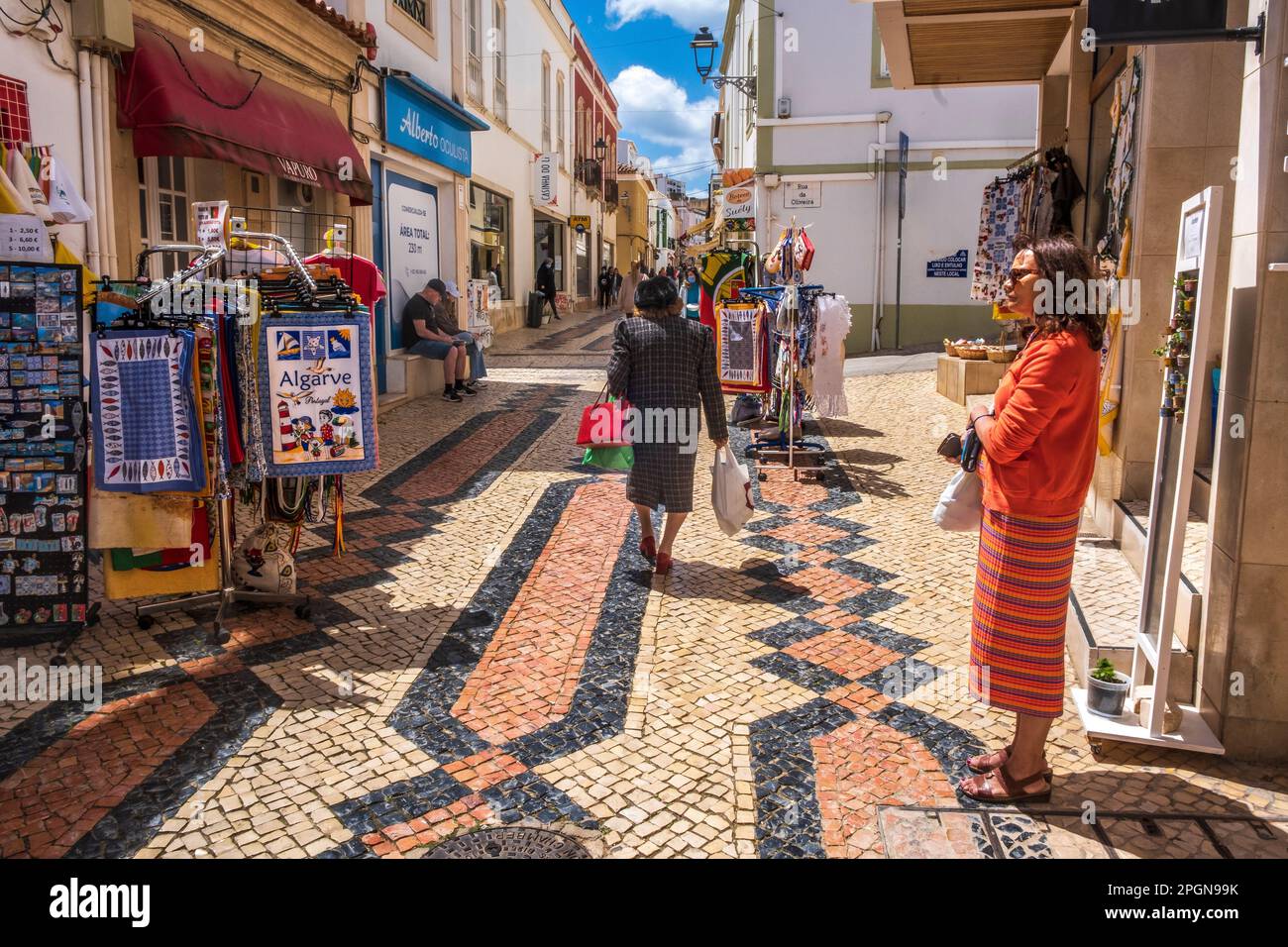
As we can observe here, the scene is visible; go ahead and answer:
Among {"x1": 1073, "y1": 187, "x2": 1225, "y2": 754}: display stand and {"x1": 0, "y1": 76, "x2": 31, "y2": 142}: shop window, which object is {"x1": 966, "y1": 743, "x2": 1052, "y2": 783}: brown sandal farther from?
{"x1": 0, "y1": 76, "x2": 31, "y2": 142}: shop window

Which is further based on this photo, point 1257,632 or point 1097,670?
point 1097,670

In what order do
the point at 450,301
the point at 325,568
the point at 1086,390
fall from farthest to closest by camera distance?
the point at 450,301, the point at 325,568, the point at 1086,390

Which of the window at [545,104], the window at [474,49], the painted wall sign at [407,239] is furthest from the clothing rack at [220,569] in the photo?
the window at [545,104]

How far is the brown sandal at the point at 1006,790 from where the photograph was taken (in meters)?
3.14

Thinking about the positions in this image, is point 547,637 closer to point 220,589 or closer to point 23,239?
point 220,589

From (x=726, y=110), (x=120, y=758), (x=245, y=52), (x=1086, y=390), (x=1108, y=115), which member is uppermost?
(x=726, y=110)

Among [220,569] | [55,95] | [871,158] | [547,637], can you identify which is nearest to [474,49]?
[871,158]

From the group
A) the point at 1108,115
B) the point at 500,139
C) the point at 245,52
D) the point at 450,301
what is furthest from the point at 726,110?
the point at 1108,115

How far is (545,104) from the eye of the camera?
23312 millimetres

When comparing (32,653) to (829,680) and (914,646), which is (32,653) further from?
(914,646)

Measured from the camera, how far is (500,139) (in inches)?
745

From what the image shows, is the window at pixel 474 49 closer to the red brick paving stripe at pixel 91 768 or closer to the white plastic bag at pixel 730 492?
the white plastic bag at pixel 730 492

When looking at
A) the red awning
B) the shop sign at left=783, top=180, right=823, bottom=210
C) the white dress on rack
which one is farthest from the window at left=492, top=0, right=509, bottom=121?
the white dress on rack

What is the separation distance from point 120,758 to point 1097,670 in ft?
11.5
